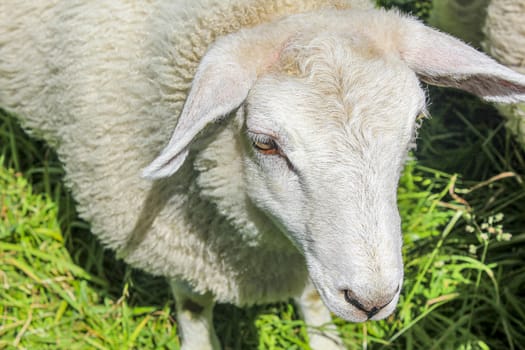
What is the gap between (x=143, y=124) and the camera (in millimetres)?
2160

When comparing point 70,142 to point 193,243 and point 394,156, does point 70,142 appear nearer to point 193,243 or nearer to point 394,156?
point 193,243

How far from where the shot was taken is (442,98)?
12.0 feet

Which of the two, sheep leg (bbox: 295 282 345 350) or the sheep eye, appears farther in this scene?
sheep leg (bbox: 295 282 345 350)

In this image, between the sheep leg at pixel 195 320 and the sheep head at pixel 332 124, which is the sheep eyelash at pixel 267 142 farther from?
the sheep leg at pixel 195 320

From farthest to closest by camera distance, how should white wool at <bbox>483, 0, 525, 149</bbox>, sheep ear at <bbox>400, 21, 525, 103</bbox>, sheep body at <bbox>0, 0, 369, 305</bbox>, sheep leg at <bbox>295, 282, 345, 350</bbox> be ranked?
1. sheep leg at <bbox>295, 282, 345, 350</bbox>
2. white wool at <bbox>483, 0, 525, 149</bbox>
3. sheep body at <bbox>0, 0, 369, 305</bbox>
4. sheep ear at <bbox>400, 21, 525, 103</bbox>

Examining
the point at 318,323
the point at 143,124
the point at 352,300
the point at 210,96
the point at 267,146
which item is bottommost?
the point at 318,323

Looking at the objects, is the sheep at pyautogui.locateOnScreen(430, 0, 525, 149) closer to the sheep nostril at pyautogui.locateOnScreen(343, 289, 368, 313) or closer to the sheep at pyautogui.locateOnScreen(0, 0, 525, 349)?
the sheep at pyautogui.locateOnScreen(0, 0, 525, 349)

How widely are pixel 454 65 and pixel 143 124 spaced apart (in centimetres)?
95

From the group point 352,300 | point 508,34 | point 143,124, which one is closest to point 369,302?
point 352,300

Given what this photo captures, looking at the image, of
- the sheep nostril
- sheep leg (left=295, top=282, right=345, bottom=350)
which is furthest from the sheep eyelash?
sheep leg (left=295, top=282, right=345, bottom=350)

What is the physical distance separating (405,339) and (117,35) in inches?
63.7

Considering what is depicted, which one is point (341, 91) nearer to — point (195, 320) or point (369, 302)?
point (369, 302)

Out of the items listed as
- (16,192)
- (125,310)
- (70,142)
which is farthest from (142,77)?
(16,192)

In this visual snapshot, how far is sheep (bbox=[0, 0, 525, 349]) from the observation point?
1655 millimetres
